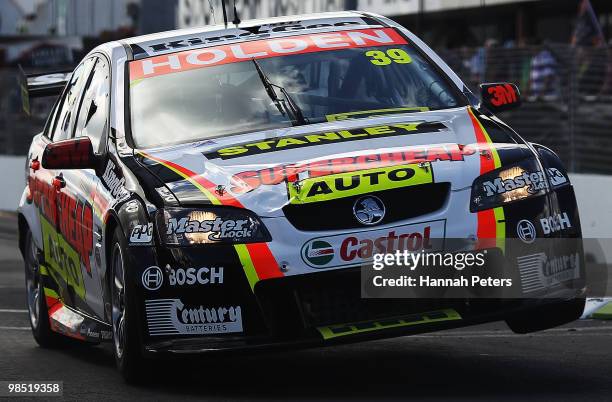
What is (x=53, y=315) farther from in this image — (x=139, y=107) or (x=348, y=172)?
(x=348, y=172)

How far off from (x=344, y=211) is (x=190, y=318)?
0.76m

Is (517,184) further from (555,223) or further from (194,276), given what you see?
(194,276)

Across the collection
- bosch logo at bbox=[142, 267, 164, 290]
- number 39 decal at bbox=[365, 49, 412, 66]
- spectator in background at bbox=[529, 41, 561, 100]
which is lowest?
spectator in background at bbox=[529, 41, 561, 100]

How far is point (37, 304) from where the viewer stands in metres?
9.40

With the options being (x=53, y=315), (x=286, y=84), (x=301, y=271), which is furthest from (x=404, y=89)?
(x=53, y=315)

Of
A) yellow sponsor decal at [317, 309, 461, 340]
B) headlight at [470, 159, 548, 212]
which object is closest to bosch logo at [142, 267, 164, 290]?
yellow sponsor decal at [317, 309, 461, 340]

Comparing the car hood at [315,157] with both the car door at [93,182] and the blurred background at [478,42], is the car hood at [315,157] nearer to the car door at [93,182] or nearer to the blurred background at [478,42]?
the car door at [93,182]

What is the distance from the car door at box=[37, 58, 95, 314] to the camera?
26.6ft

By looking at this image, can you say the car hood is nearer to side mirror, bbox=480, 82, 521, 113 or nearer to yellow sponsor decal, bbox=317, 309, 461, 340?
yellow sponsor decal, bbox=317, 309, 461, 340

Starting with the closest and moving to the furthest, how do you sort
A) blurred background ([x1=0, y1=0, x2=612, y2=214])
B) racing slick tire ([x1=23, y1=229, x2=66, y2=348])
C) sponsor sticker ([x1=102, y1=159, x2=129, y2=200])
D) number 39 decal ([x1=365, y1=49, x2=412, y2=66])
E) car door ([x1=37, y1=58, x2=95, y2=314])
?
1. sponsor sticker ([x1=102, y1=159, x2=129, y2=200])
2. car door ([x1=37, y1=58, x2=95, y2=314])
3. number 39 decal ([x1=365, y1=49, x2=412, y2=66])
4. racing slick tire ([x1=23, y1=229, x2=66, y2=348])
5. blurred background ([x1=0, y1=0, x2=612, y2=214])

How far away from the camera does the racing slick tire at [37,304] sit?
9.23m

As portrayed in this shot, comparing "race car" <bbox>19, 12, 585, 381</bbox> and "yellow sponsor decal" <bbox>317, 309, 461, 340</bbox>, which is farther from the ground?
"race car" <bbox>19, 12, 585, 381</bbox>

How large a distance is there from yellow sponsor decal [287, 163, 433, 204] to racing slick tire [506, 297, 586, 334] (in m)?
0.72

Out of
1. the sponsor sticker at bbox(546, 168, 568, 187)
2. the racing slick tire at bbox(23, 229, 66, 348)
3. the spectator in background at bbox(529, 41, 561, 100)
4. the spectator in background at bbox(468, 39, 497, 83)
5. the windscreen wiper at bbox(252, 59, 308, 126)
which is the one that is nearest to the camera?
the sponsor sticker at bbox(546, 168, 568, 187)
